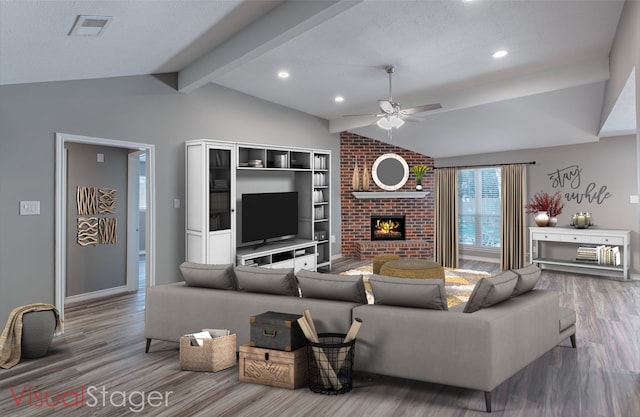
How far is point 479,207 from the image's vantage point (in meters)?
8.66

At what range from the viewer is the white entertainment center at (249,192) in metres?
5.52

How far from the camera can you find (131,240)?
6.02m

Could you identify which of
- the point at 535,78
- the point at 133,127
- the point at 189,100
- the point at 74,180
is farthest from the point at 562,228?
the point at 74,180

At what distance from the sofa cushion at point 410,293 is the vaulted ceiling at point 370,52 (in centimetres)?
197

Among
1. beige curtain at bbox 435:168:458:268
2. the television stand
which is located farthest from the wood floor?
beige curtain at bbox 435:168:458:268

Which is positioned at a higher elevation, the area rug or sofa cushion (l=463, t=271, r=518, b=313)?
sofa cushion (l=463, t=271, r=518, b=313)

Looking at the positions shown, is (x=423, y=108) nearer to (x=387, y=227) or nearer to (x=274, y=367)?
(x=274, y=367)

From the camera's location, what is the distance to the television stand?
606 cm

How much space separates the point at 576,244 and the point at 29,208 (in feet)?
24.8

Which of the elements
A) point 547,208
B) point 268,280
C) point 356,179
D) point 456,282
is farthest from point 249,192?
point 547,208

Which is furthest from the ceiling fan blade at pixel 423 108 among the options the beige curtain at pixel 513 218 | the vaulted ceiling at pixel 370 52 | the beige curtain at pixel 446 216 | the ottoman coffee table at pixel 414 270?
the beige curtain at pixel 446 216

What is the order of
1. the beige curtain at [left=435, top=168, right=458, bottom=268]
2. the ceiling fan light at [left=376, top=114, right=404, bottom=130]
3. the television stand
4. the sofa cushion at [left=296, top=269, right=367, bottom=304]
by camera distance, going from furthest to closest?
the beige curtain at [left=435, top=168, right=458, bottom=268], the television stand, the ceiling fan light at [left=376, top=114, right=404, bottom=130], the sofa cushion at [left=296, top=269, right=367, bottom=304]

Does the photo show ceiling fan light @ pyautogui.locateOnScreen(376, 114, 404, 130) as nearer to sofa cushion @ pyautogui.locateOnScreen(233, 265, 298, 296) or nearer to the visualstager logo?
sofa cushion @ pyautogui.locateOnScreen(233, 265, 298, 296)

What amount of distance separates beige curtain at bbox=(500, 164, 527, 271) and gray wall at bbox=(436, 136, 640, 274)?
160 mm
